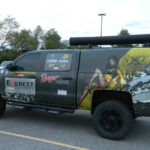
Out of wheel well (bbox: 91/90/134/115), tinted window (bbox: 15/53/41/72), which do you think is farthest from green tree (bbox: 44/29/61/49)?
wheel well (bbox: 91/90/134/115)

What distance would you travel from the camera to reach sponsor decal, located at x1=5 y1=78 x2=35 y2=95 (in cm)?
498

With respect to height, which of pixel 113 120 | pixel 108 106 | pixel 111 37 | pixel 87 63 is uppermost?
pixel 111 37

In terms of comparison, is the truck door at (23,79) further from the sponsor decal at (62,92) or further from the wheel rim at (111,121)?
the wheel rim at (111,121)

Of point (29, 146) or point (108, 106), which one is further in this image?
point (108, 106)

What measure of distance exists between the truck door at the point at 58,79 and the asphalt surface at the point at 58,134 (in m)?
0.69

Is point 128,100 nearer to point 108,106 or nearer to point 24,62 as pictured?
point 108,106

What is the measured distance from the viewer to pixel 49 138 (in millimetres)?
4168

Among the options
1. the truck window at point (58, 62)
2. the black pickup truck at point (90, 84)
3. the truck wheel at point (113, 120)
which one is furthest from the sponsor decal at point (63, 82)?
the truck wheel at point (113, 120)

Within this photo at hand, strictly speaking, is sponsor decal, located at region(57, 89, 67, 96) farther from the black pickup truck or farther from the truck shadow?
the truck shadow

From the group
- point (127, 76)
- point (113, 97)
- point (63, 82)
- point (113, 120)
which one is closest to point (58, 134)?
point (63, 82)

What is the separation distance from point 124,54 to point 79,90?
1.29 m

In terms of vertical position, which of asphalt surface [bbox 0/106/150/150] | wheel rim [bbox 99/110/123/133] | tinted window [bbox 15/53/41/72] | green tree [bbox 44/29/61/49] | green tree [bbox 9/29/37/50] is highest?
green tree [bbox 44/29/61/49]

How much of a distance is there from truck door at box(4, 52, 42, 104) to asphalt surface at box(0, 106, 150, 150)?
703 mm

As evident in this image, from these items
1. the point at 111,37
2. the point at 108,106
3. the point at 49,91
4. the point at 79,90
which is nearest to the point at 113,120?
the point at 108,106
